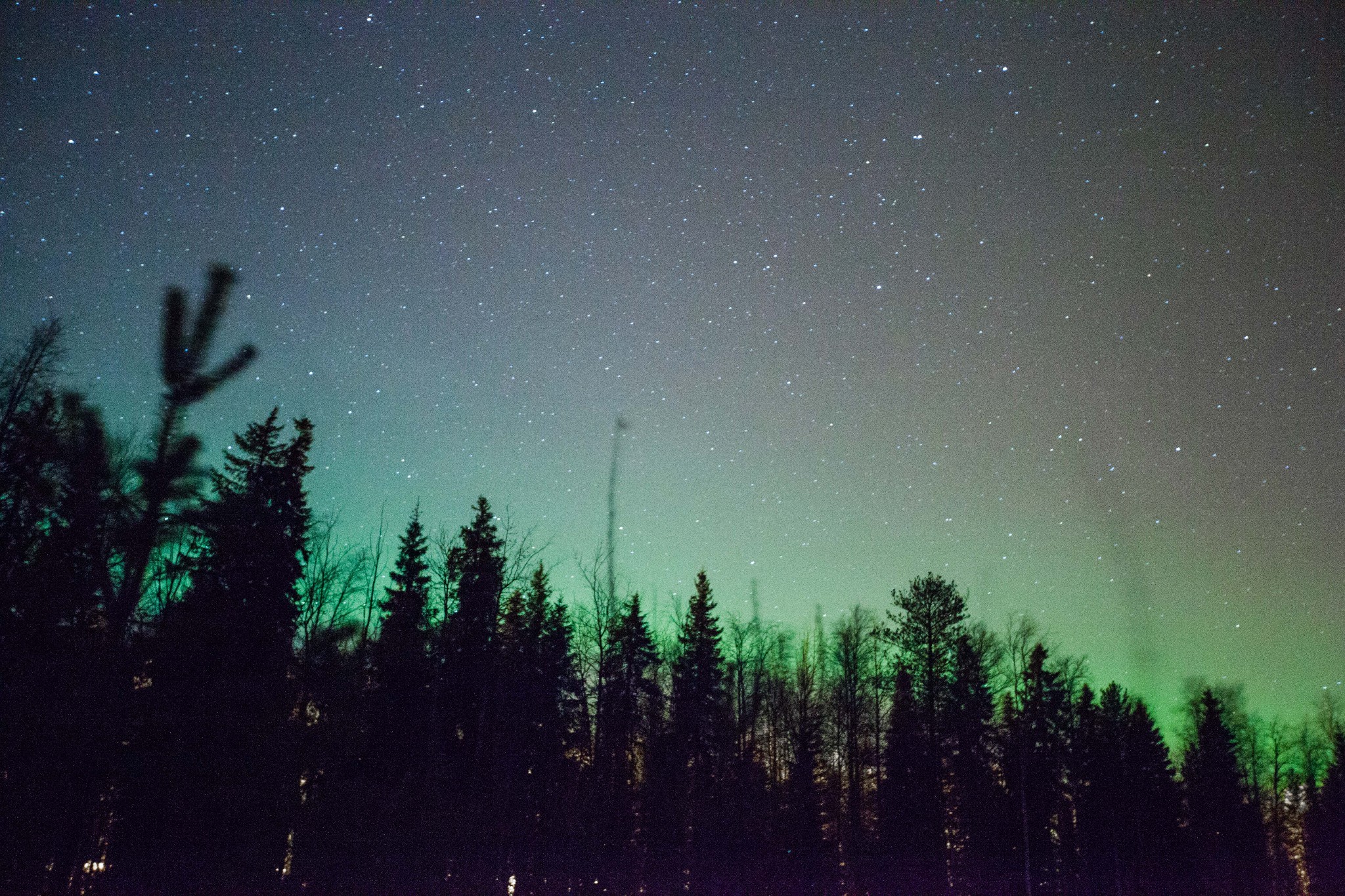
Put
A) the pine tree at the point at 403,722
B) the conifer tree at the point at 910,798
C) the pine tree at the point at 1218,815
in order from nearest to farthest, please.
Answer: the pine tree at the point at 403,722, the conifer tree at the point at 910,798, the pine tree at the point at 1218,815

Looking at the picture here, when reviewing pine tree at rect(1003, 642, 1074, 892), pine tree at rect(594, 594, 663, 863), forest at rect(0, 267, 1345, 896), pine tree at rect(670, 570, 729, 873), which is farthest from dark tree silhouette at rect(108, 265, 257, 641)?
pine tree at rect(1003, 642, 1074, 892)

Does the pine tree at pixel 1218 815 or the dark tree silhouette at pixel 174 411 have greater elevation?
the dark tree silhouette at pixel 174 411

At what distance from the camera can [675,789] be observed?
29.0 metres

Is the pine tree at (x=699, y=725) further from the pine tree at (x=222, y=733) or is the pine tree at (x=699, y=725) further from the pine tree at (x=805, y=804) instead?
the pine tree at (x=222, y=733)

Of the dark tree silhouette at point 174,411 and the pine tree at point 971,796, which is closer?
the dark tree silhouette at point 174,411

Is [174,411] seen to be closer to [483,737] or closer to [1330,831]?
[483,737]

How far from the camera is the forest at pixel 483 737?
27.6 feet

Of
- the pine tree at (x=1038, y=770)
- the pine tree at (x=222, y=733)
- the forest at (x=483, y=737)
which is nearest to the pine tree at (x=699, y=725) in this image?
the forest at (x=483, y=737)

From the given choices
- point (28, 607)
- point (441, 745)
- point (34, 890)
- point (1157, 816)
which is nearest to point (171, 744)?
point (34, 890)

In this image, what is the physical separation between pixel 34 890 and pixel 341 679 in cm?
1215

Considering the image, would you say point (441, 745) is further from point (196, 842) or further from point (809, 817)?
point (809, 817)

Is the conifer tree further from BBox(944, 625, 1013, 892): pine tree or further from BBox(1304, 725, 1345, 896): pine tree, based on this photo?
BBox(1304, 725, 1345, 896): pine tree

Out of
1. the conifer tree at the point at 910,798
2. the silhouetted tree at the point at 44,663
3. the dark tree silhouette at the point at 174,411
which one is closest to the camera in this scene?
the dark tree silhouette at the point at 174,411

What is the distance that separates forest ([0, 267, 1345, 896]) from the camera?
8.41 m
